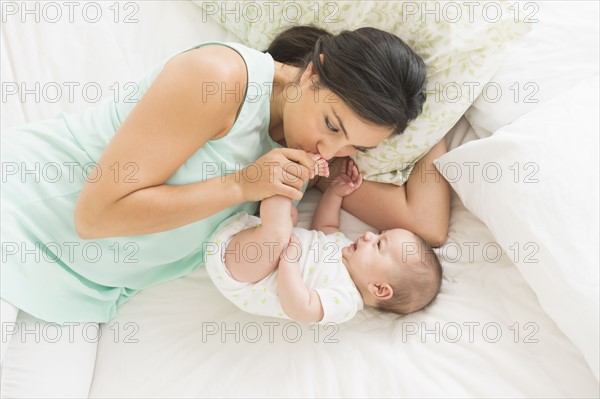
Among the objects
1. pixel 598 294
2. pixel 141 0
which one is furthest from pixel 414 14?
pixel 141 0

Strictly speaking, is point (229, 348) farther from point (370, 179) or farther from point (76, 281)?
point (370, 179)

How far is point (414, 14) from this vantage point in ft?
4.06

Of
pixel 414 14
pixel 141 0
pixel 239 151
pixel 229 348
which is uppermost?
pixel 414 14

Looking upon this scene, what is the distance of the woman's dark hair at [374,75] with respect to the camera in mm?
1063

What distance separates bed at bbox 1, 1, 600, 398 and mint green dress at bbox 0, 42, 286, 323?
0.12 meters

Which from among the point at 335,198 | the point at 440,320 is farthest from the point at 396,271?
the point at 335,198

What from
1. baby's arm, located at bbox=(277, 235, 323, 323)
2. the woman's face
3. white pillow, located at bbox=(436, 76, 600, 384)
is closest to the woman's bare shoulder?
the woman's face

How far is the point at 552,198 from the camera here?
1157mm

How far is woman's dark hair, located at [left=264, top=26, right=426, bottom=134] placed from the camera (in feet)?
3.49

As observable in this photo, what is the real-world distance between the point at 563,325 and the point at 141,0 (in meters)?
1.37

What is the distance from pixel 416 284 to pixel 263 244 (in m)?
0.35

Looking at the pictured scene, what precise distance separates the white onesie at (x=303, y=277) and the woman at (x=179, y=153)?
0.05 m

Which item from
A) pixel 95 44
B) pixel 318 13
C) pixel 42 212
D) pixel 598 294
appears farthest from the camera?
pixel 95 44

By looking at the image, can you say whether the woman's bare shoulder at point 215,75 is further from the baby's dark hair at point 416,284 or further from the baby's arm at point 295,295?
the baby's dark hair at point 416,284
